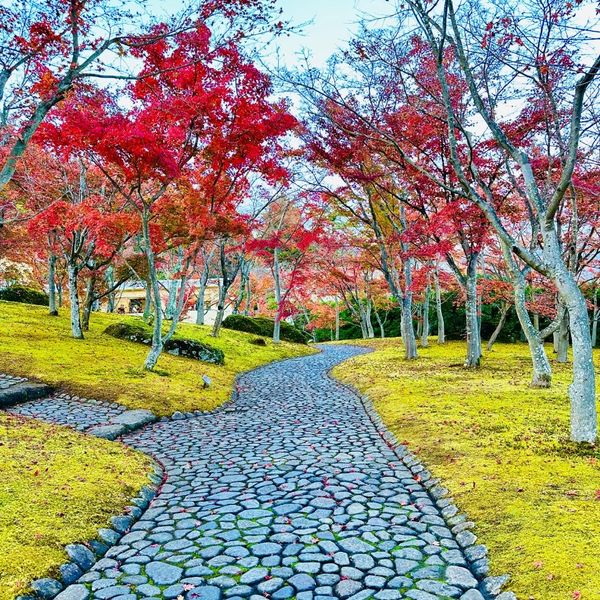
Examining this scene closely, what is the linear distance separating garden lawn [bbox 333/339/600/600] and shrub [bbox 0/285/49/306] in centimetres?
2699

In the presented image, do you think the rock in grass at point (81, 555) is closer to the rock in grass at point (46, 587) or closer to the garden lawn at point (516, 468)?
the rock in grass at point (46, 587)

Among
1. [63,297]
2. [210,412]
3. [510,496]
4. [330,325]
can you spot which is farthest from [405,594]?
[330,325]

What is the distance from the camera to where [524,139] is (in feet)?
45.8

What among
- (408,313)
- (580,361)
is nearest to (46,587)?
(580,361)

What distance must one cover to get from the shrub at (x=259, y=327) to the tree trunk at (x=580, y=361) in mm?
28293

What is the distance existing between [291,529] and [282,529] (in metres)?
0.10

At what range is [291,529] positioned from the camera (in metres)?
5.35

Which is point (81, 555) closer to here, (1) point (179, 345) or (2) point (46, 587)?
(2) point (46, 587)

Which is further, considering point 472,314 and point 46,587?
point 472,314

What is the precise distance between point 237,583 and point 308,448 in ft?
14.5

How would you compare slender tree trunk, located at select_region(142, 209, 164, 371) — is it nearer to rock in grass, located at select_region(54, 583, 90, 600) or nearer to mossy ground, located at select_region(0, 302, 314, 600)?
mossy ground, located at select_region(0, 302, 314, 600)

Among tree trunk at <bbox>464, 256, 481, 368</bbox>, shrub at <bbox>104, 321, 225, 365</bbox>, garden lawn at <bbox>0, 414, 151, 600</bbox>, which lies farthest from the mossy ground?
tree trunk at <bbox>464, 256, 481, 368</bbox>

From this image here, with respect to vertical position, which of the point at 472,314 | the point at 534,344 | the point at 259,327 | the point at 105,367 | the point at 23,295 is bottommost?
the point at 105,367

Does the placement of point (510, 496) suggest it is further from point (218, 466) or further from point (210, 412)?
point (210, 412)
